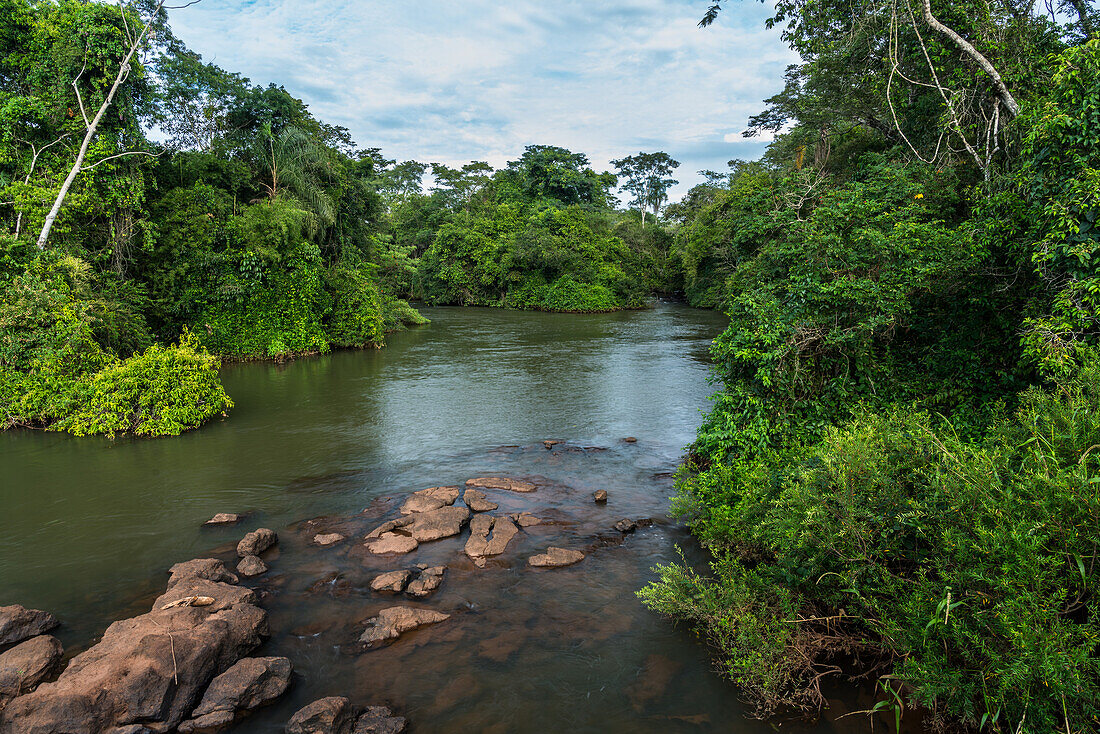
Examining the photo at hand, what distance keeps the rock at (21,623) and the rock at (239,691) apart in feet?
7.23

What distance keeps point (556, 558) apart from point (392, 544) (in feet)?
6.74

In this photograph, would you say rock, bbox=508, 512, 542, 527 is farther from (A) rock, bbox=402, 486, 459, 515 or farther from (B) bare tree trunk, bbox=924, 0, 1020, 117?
(B) bare tree trunk, bbox=924, 0, 1020, 117

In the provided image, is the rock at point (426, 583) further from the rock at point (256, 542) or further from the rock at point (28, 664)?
the rock at point (28, 664)

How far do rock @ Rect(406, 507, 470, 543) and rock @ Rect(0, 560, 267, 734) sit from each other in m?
2.30

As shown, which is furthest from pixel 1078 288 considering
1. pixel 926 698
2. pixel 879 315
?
pixel 926 698

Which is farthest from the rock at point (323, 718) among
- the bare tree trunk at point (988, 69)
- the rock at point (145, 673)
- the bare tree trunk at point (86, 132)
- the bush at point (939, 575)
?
the bare tree trunk at point (86, 132)

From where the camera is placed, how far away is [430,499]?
829 centimetres

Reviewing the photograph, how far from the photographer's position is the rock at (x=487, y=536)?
684cm

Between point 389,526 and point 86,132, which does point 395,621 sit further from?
point 86,132

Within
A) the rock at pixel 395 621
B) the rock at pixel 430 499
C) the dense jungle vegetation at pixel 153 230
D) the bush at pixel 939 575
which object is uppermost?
the dense jungle vegetation at pixel 153 230

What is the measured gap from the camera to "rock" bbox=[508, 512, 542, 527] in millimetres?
7637

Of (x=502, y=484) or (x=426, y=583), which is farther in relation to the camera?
(x=502, y=484)

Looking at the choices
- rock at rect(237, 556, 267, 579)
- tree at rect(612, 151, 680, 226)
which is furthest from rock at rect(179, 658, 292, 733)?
tree at rect(612, 151, 680, 226)

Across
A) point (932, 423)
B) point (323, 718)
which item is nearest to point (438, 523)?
point (323, 718)
